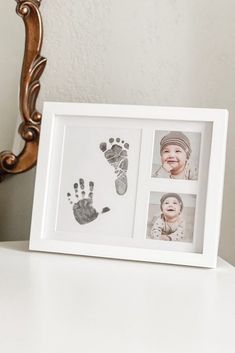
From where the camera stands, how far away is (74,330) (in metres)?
0.46

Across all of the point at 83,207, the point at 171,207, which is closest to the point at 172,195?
the point at 171,207

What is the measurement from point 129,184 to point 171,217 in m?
0.09

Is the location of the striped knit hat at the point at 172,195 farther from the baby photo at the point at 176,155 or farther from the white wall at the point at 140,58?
the white wall at the point at 140,58

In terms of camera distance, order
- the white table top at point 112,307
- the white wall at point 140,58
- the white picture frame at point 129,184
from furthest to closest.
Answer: the white wall at point 140,58 < the white picture frame at point 129,184 < the white table top at point 112,307

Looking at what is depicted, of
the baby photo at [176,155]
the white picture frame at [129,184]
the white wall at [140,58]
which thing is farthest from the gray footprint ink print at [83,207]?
the white wall at [140,58]

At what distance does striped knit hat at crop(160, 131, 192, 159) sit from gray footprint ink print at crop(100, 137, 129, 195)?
61 millimetres

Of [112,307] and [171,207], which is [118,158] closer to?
[171,207]

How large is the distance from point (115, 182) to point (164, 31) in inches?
14.0

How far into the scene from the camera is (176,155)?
87 cm

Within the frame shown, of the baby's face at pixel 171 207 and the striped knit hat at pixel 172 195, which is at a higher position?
the striped knit hat at pixel 172 195

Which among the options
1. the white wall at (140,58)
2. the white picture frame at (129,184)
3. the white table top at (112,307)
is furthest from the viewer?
the white wall at (140,58)

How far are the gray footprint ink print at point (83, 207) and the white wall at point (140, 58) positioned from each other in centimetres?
24

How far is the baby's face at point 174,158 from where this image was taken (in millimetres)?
864

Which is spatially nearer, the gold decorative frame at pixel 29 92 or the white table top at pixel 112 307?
the white table top at pixel 112 307
